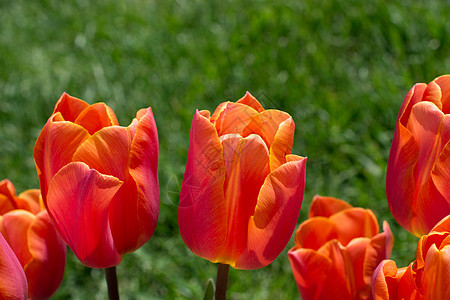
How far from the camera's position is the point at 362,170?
6.61ft

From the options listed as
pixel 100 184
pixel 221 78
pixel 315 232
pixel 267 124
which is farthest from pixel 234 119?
pixel 221 78

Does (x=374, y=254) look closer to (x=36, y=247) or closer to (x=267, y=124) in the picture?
(x=267, y=124)

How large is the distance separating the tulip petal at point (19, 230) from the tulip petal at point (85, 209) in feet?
0.37

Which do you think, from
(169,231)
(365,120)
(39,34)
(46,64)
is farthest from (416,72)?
(39,34)

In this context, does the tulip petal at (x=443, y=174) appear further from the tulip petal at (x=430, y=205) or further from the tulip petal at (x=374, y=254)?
the tulip petal at (x=374, y=254)

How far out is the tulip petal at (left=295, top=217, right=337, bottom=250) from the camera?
0.79m

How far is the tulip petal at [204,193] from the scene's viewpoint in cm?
59

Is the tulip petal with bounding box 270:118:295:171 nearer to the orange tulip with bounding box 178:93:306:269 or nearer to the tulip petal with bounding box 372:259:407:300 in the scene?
the orange tulip with bounding box 178:93:306:269

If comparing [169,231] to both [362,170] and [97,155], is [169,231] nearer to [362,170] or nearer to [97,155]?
[362,170]

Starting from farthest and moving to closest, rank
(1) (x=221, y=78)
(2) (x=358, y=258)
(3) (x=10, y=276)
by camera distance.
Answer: (1) (x=221, y=78) < (2) (x=358, y=258) < (3) (x=10, y=276)

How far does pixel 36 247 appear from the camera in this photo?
2.43 ft

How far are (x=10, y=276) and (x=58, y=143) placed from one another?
0.13m

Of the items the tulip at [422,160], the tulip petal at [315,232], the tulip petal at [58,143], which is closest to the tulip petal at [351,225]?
the tulip petal at [315,232]

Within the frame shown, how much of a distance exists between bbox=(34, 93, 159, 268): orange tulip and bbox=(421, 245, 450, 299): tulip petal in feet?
0.90
